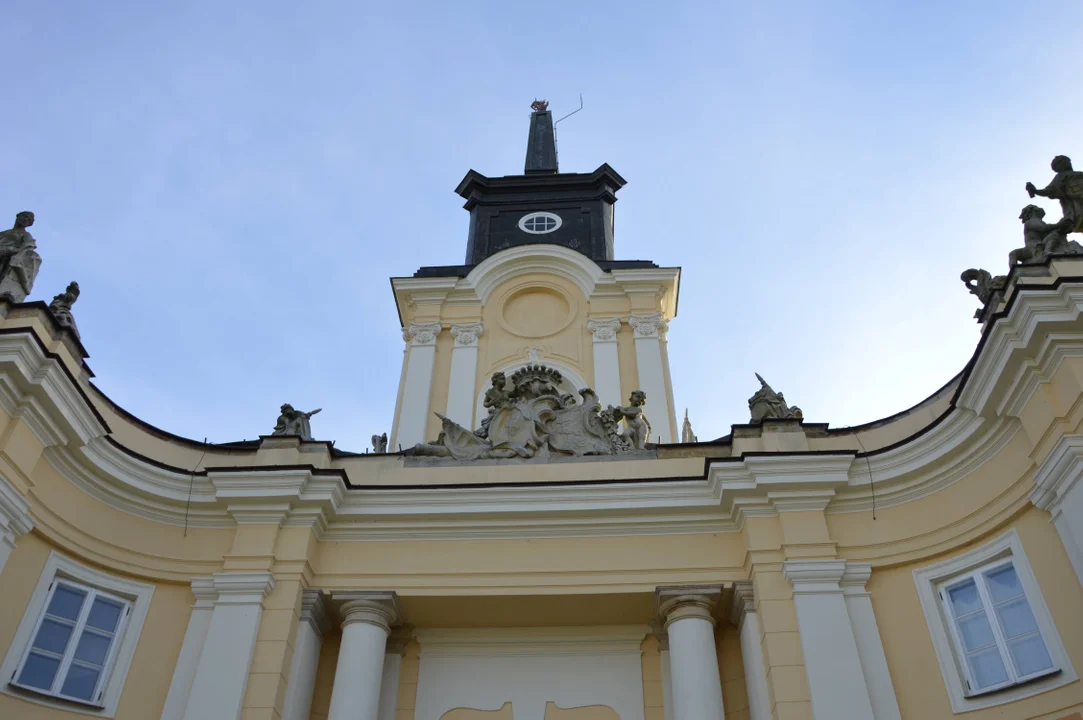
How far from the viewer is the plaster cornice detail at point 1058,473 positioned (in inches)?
332

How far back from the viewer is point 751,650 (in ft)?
33.2

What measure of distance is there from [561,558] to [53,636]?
565 cm

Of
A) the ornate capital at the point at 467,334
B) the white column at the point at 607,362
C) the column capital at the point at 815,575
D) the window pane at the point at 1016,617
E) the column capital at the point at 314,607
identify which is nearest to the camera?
the window pane at the point at 1016,617

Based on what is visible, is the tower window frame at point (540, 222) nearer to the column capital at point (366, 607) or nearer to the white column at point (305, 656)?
the column capital at point (366, 607)

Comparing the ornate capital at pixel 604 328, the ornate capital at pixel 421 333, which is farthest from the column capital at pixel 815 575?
the ornate capital at pixel 421 333

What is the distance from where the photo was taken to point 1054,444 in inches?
346

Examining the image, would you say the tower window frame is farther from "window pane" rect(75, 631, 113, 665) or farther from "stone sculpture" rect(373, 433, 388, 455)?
"window pane" rect(75, 631, 113, 665)

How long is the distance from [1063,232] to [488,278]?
39.2 ft

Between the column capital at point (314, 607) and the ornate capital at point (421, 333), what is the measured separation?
341 inches

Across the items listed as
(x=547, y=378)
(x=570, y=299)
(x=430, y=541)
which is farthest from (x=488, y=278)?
(x=430, y=541)

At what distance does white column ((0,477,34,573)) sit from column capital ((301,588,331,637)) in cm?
304

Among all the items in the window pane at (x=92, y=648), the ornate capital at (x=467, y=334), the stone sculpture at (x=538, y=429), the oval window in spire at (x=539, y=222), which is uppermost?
the oval window in spire at (x=539, y=222)

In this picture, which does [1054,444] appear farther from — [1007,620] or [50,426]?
[50,426]

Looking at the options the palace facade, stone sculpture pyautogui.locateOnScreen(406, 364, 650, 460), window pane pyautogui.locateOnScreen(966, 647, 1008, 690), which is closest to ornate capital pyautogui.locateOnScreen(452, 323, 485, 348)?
stone sculpture pyautogui.locateOnScreen(406, 364, 650, 460)
